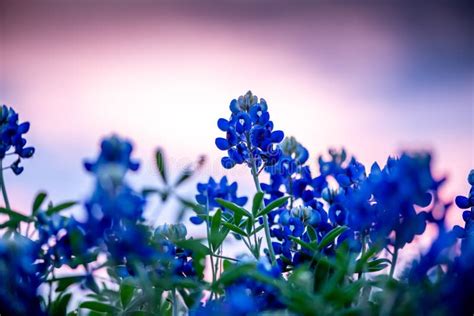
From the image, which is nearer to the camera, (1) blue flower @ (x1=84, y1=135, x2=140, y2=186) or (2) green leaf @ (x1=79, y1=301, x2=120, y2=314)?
(1) blue flower @ (x1=84, y1=135, x2=140, y2=186)

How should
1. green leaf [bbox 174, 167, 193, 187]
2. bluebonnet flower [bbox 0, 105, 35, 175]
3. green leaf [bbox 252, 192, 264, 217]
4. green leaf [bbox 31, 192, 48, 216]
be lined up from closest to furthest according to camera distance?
green leaf [bbox 174, 167, 193, 187], green leaf [bbox 31, 192, 48, 216], green leaf [bbox 252, 192, 264, 217], bluebonnet flower [bbox 0, 105, 35, 175]

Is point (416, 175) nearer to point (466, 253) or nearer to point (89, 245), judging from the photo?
point (466, 253)

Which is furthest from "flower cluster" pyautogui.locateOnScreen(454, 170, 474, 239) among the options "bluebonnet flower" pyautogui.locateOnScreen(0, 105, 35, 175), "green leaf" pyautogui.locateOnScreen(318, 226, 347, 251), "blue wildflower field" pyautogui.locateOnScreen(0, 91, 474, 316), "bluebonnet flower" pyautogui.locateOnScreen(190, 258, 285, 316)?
"bluebonnet flower" pyautogui.locateOnScreen(0, 105, 35, 175)

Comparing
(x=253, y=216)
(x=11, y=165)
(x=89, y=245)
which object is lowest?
(x=89, y=245)

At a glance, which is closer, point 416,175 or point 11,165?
point 416,175

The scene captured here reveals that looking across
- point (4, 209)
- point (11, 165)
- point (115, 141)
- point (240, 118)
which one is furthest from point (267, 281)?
point (11, 165)

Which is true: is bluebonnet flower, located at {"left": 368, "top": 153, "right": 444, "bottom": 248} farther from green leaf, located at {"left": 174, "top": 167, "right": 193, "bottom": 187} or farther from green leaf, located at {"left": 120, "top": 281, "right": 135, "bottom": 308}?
green leaf, located at {"left": 120, "top": 281, "right": 135, "bottom": 308}

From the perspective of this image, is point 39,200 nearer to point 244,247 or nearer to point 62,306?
point 62,306

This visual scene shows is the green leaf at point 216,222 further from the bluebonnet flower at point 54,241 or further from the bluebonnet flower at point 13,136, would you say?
the bluebonnet flower at point 13,136

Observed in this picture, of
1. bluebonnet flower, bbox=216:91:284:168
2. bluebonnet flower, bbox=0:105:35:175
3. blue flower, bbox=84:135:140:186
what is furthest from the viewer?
bluebonnet flower, bbox=216:91:284:168
